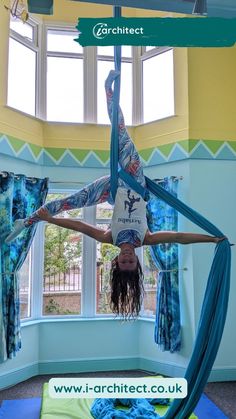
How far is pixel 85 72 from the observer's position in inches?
204

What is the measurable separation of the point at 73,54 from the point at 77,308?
11.3 ft

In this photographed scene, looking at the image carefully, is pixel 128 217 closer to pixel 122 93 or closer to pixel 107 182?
pixel 107 182

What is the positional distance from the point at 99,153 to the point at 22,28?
185cm

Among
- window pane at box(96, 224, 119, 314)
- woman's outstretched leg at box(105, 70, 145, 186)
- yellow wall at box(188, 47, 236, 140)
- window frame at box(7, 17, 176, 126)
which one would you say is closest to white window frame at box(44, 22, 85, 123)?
window frame at box(7, 17, 176, 126)

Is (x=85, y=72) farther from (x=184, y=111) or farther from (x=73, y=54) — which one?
(x=184, y=111)

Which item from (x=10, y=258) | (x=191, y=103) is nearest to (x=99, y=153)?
(x=191, y=103)

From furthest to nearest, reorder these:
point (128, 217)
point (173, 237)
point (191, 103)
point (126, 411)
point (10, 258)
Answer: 1. point (191, 103)
2. point (10, 258)
3. point (126, 411)
4. point (173, 237)
5. point (128, 217)

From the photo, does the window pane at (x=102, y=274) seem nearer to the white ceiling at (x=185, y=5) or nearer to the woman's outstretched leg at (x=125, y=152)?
the woman's outstretched leg at (x=125, y=152)

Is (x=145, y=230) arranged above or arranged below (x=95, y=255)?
above

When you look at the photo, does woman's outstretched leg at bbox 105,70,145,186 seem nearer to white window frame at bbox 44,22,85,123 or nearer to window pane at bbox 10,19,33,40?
white window frame at bbox 44,22,85,123

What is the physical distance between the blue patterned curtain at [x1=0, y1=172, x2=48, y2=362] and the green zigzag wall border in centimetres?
39

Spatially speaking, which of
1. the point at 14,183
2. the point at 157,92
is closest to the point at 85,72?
the point at 157,92

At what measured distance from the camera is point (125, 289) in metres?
2.39

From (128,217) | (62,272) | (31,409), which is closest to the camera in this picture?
(128,217)
